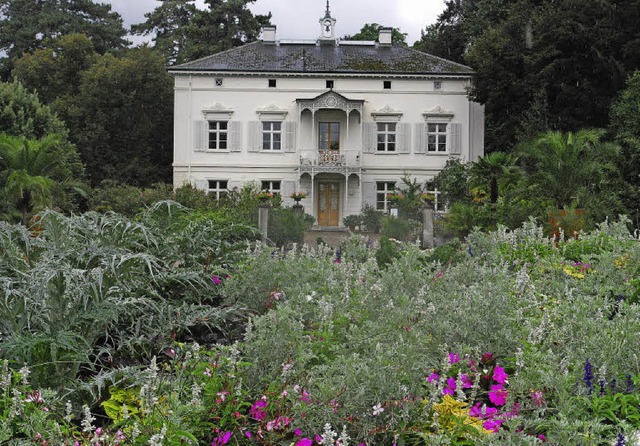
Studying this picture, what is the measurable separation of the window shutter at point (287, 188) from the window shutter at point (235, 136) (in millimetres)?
2343

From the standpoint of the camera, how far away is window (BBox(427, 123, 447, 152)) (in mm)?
31406

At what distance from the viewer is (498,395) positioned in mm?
3170

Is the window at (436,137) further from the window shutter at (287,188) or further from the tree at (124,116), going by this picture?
the tree at (124,116)

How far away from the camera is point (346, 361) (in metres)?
2.83

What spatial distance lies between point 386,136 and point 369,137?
0.73 metres

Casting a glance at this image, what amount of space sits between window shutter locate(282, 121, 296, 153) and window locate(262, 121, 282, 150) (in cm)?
21

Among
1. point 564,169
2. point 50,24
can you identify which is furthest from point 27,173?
point 50,24

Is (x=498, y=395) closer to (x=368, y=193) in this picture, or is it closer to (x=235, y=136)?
(x=368, y=193)

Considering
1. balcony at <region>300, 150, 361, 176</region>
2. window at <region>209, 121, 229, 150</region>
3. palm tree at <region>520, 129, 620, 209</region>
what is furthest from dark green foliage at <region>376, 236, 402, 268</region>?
window at <region>209, 121, 229, 150</region>

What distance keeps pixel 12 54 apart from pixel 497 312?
4721 centimetres

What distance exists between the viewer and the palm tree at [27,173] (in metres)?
17.7

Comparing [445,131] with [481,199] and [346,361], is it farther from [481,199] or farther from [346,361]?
[346,361]

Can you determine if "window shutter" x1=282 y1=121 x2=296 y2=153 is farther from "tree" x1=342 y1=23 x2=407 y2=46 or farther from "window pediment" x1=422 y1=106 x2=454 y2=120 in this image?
"tree" x1=342 y1=23 x2=407 y2=46

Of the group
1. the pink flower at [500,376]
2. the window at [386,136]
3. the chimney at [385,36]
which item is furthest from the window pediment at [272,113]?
the pink flower at [500,376]
